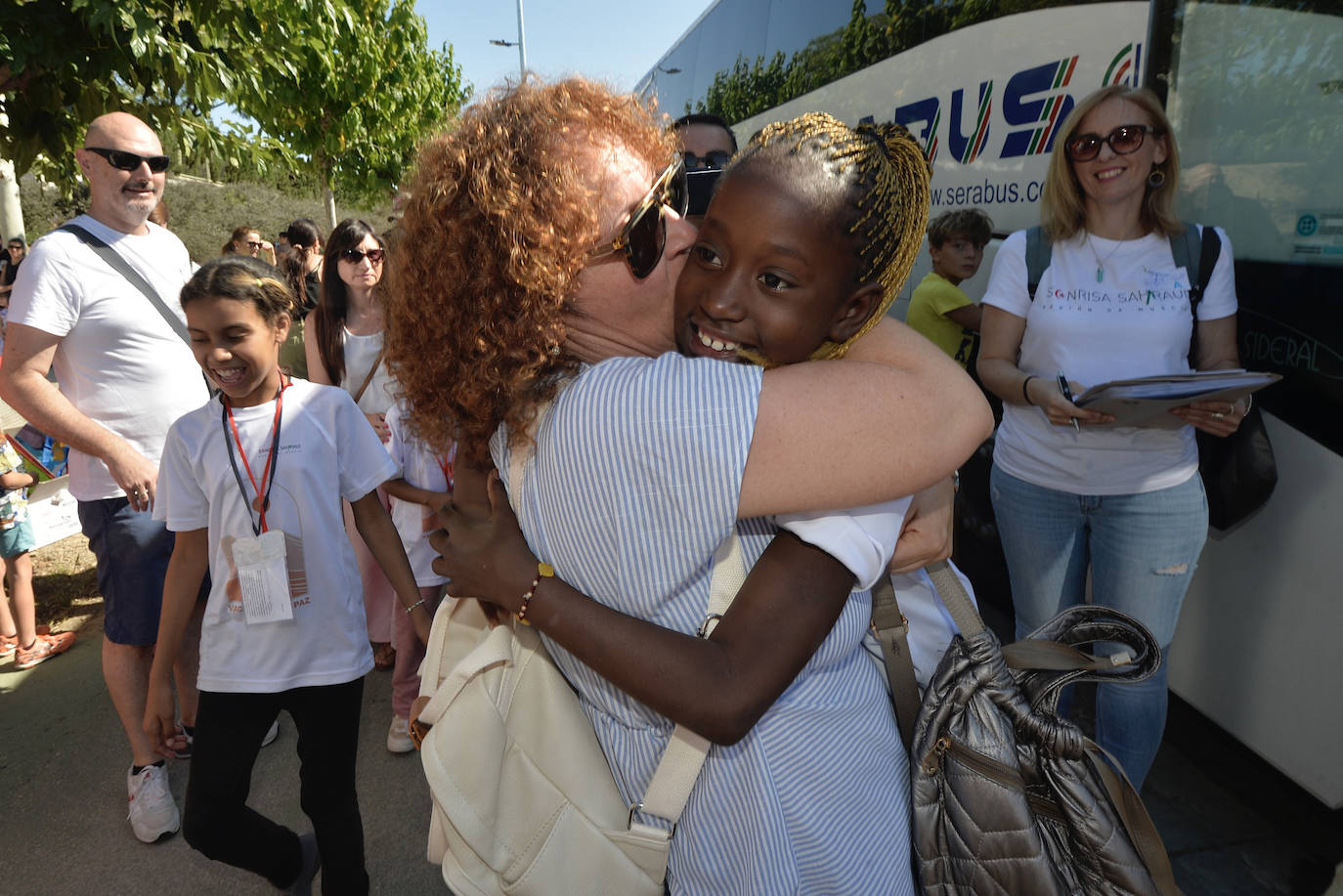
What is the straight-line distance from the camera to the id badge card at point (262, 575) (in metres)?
2.24

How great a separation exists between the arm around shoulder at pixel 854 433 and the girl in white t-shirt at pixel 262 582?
1678 millimetres

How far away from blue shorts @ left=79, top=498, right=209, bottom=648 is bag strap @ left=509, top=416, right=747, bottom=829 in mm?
2779

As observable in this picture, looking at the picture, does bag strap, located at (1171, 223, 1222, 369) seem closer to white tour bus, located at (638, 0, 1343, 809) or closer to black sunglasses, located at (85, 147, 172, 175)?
white tour bus, located at (638, 0, 1343, 809)

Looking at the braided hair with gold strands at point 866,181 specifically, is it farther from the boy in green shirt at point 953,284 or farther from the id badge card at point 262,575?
the boy in green shirt at point 953,284

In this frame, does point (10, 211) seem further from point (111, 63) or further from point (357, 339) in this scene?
point (357, 339)

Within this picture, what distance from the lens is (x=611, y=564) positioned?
102 cm

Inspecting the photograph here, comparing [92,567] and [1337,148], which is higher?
[1337,148]

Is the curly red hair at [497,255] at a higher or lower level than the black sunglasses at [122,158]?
lower

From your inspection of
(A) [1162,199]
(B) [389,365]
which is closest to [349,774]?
(B) [389,365]

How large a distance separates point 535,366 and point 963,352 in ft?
13.1

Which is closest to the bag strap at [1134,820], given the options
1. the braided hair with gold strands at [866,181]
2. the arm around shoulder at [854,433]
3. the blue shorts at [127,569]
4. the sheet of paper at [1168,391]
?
the arm around shoulder at [854,433]

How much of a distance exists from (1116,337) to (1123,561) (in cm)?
73

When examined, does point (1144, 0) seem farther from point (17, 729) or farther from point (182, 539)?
point (17, 729)

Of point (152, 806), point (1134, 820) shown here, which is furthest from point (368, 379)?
point (1134, 820)
